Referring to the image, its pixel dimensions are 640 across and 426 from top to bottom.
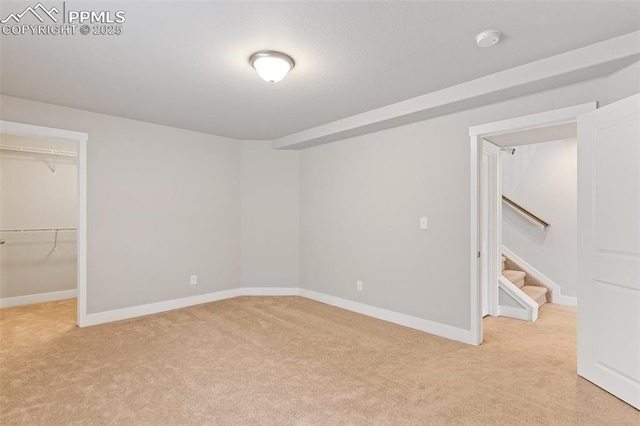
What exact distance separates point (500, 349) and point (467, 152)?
6.16ft

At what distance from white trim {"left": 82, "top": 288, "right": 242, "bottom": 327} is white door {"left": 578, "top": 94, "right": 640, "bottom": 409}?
164 inches

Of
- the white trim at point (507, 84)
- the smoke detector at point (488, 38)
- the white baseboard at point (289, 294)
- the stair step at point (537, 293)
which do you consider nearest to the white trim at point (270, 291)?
the white baseboard at point (289, 294)

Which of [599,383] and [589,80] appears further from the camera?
[589,80]

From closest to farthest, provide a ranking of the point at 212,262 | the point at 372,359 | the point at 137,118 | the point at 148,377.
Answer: the point at 148,377 → the point at 372,359 → the point at 137,118 → the point at 212,262

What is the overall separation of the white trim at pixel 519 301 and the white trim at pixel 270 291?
2.82 metres

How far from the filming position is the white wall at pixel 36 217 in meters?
4.52

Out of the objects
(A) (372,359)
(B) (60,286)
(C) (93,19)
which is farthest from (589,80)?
(B) (60,286)

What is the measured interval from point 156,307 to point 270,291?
5.25 feet

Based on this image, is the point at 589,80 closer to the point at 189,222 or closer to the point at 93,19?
the point at 93,19

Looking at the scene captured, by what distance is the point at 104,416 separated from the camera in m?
2.03

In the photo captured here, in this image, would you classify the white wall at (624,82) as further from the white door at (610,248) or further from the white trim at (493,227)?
the white trim at (493,227)

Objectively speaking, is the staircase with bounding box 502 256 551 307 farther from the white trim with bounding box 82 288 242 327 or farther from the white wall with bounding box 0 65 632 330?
the white trim with bounding box 82 288 242 327

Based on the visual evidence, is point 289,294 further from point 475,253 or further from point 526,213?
point 526,213

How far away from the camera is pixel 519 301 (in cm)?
402
